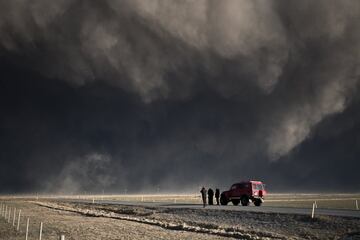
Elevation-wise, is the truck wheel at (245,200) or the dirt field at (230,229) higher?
the truck wheel at (245,200)

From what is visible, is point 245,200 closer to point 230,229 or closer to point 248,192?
point 248,192

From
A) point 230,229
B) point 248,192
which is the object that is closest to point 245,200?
point 248,192

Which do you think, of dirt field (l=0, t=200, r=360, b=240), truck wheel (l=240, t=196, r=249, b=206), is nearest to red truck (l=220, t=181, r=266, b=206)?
truck wheel (l=240, t=196, r=249, b=206)

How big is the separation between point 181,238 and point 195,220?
1194 cm

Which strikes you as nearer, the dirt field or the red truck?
the dirt field

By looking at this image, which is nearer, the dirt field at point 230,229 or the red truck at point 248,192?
the dirt field at point 230,229

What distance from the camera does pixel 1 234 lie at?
25047 mm

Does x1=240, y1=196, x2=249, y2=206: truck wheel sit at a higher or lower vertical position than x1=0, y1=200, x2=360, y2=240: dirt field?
higher

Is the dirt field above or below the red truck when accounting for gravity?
below

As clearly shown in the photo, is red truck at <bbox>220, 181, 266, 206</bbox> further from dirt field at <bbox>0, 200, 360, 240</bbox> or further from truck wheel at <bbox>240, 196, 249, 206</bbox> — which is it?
dirt field at <bbox>0, 200, 360, 240</bbox>

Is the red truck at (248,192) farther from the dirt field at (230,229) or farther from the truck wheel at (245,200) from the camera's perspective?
the dirt field at (230,229)

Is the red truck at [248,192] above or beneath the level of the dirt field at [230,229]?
above

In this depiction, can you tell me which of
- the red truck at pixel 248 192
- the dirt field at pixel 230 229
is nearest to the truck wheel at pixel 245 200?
the red truck at pixel 248 192

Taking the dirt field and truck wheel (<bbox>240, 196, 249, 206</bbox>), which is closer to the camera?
the dirt field
